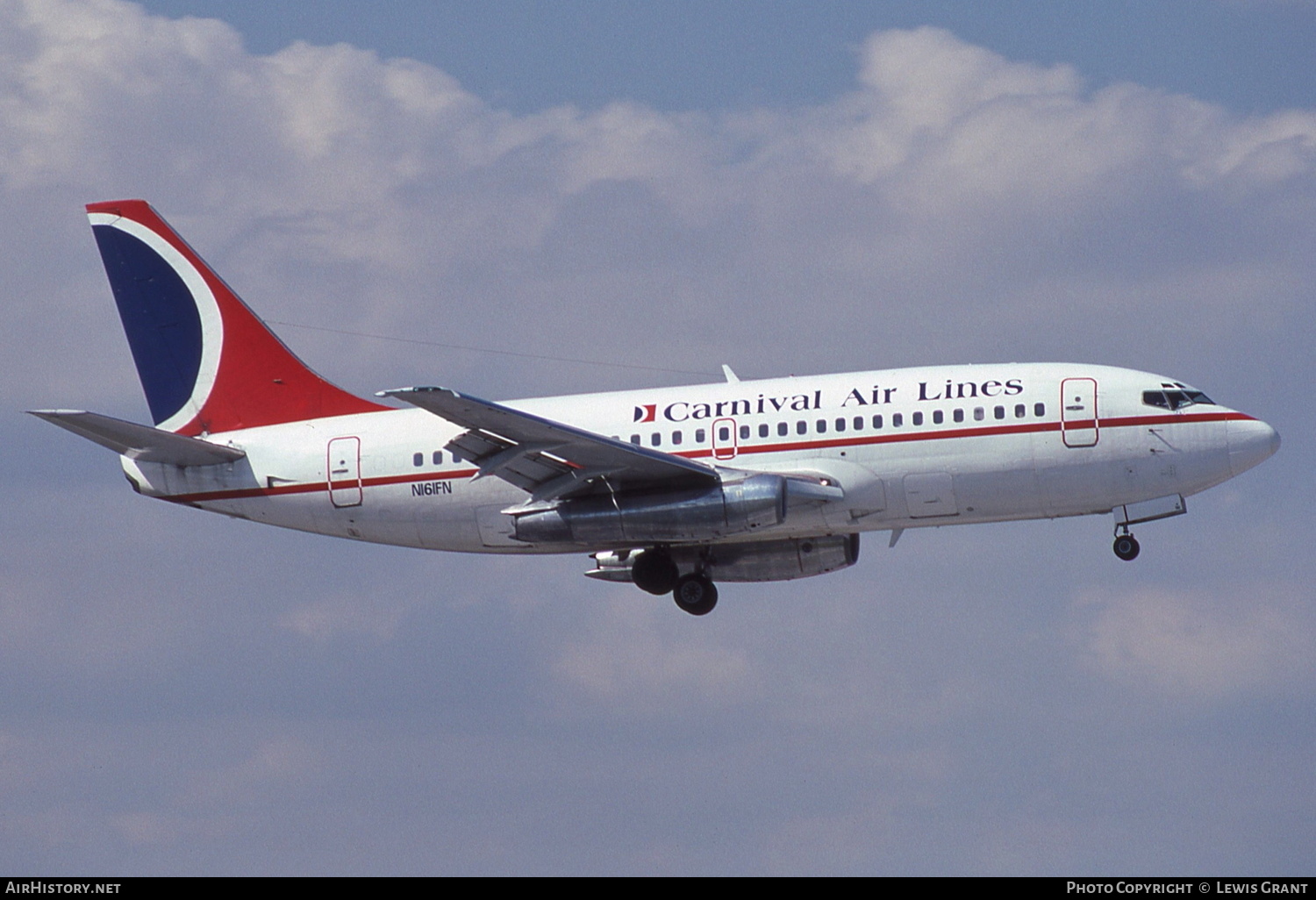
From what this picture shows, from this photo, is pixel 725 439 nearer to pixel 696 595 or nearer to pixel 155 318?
pixel 696 595

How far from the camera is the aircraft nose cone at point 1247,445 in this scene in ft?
133

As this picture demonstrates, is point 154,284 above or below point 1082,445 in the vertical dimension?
above

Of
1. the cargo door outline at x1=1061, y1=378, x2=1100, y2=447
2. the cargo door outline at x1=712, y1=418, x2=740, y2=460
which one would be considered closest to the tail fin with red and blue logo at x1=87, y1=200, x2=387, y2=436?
the cargo door outline at x1=712, y1=418, x2=740, y2=460

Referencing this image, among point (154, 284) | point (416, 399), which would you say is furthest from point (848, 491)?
point (154, 284)

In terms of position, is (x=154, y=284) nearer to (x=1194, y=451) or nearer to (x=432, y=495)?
(x=432, y=495)

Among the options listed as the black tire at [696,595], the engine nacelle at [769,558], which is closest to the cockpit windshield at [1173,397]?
the engine nacelle at [769,558]

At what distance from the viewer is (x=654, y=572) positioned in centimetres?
4453

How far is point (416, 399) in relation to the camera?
121ft

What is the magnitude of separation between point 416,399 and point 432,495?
747 centimetres

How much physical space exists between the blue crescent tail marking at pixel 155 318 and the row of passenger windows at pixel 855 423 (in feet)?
45.1

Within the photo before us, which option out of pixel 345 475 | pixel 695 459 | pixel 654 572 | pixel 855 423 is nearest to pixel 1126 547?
pixel 855 423

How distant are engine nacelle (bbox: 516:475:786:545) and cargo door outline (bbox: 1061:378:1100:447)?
21.6 feet

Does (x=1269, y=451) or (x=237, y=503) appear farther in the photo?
(x=237, y=503)

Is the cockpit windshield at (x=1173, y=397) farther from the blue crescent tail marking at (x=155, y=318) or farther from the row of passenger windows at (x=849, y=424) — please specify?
the blue crescent tail marking at (x=155, y=318)
